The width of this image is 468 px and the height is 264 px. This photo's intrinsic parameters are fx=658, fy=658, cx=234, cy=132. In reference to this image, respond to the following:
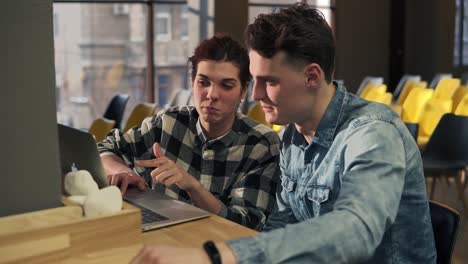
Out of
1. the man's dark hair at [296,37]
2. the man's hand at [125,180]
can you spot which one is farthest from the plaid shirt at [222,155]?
the man's dark hair at [296,37]

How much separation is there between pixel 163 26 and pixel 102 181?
8.09 metres

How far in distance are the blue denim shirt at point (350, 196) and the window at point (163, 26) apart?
302 inches

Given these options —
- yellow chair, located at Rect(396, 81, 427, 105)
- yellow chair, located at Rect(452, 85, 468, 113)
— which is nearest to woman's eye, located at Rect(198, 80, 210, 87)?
yellow chair, located at Rect(452, 85, 468, 113)

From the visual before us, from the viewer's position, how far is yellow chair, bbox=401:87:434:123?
6.44m

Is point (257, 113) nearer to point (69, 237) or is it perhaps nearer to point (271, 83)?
point (271, 83)

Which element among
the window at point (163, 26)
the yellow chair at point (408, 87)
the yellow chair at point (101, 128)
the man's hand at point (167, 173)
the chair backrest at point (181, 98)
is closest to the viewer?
the man's hand at point (167, 173)

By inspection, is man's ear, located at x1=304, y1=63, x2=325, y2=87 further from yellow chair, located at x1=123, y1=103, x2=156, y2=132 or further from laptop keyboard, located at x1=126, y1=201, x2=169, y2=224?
yellow chair, located at x1=123, y1=103, x2=156, y2=132

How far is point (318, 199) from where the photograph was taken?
1.56 metres

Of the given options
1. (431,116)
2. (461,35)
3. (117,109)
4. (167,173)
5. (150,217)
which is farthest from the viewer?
(461,35)

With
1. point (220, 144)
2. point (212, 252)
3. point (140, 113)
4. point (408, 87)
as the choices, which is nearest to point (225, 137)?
point (220, 144)

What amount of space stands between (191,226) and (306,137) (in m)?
0.36

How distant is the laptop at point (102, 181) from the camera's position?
145 cm

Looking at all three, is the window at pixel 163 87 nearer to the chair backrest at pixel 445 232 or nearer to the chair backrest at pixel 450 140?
the chair backrest at pixel 450 140

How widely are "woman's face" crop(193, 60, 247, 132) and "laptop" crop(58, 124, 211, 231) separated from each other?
1.30 feet
